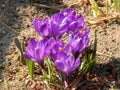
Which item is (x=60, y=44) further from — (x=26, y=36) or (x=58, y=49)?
(x=26, y=36)

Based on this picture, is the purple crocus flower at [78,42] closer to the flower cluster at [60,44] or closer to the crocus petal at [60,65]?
the flower cluster at [60,44]

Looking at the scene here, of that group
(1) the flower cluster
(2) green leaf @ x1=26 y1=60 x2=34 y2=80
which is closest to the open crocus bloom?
(1) the flower cluster

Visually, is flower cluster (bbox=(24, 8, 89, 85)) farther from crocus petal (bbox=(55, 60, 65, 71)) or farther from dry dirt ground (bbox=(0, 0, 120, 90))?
dry dirt ground (bbox=(0, 0, 120, 90))

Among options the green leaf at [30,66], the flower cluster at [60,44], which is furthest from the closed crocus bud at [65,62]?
the green leaf at [30,66]

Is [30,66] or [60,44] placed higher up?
[60,44]

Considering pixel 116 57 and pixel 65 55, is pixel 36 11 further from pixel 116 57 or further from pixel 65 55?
pixel 65 55

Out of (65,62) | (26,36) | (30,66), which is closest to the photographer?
(65,62)

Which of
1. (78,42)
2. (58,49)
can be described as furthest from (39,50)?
(78,42)
